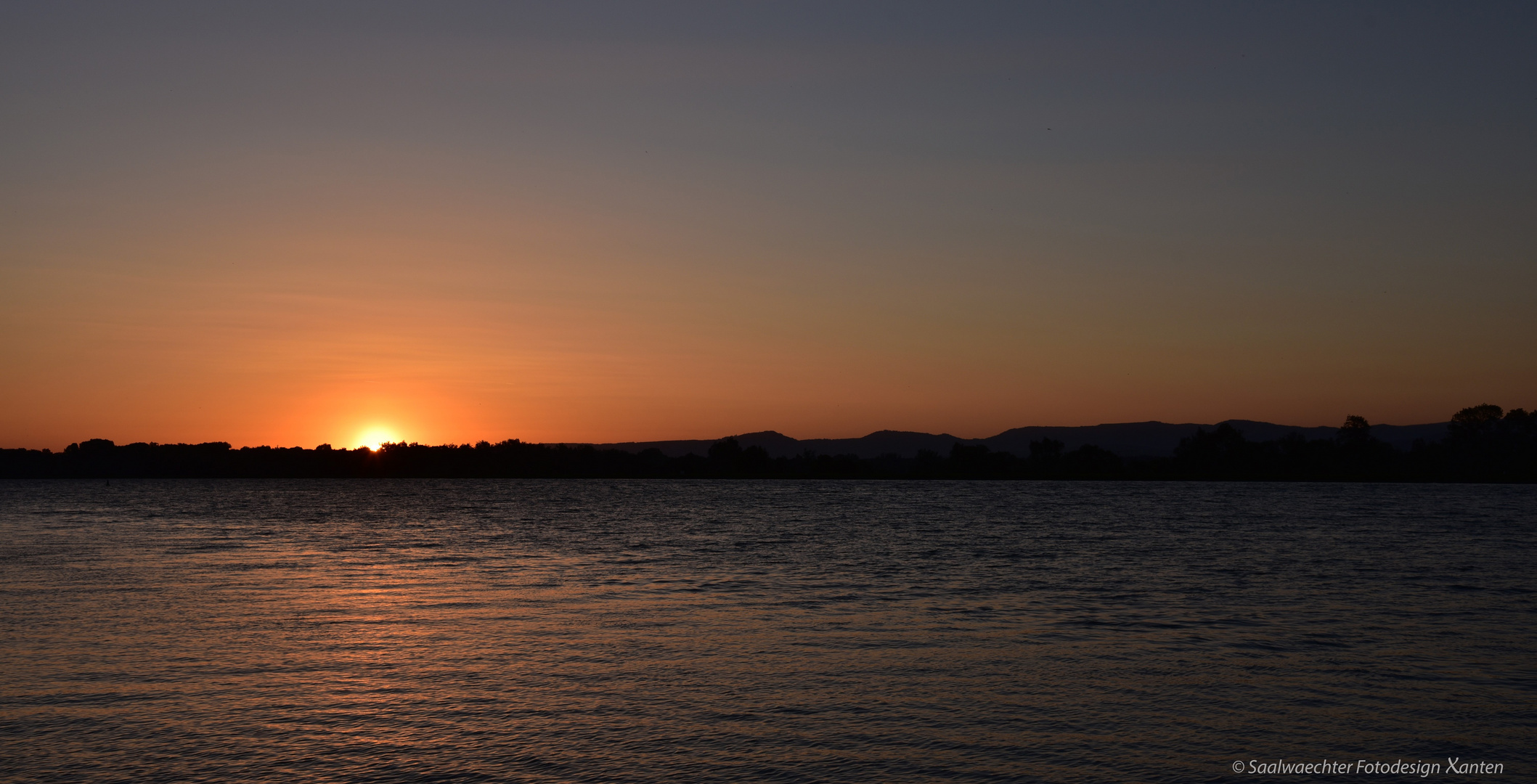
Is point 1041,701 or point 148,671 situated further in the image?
point 148,671

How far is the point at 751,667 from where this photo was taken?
21562mm

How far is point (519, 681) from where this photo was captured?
64.7 ft

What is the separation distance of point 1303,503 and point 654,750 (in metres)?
159

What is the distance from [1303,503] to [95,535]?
14585cm

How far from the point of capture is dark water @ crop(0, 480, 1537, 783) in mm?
14953

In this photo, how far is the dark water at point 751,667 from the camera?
589 inches

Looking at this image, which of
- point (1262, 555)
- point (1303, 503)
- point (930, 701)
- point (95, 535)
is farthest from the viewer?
point (1303, 503)

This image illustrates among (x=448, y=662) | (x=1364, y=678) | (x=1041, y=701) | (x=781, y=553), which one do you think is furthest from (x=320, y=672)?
(x=781, y=553)

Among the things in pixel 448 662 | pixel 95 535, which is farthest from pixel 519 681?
pixel 95 535

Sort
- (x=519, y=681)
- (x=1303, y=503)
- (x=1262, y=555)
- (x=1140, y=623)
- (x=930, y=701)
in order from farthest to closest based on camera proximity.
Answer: (x=1303, y=503) → (x=1262, y=555) → (x=1140, y=623) → (x=519, y=681) → (x=930, y=701)

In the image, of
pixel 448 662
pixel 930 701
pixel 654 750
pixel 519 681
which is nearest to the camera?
pixel 654 750

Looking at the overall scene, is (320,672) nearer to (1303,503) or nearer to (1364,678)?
(1364,678)

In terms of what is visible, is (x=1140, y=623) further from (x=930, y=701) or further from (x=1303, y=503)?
(x=1303, y=503)

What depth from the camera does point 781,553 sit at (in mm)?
57844
